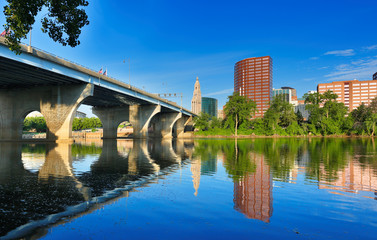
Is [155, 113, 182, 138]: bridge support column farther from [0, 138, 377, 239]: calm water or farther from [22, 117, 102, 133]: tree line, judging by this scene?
[0, 138, 377, 239]: calm water

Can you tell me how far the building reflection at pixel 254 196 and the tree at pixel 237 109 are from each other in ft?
302

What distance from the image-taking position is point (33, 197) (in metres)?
8.20

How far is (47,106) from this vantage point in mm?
45781

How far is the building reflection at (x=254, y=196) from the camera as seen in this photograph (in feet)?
23.1

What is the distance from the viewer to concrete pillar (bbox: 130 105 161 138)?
76500 millimetres

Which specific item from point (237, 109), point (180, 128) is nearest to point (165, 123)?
point (180, 128)

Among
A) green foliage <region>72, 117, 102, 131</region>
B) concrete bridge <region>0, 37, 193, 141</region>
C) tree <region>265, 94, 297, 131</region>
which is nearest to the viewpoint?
concrete bridge <region>0, 37, 193, 141</region>

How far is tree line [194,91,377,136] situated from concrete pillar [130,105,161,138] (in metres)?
38.2

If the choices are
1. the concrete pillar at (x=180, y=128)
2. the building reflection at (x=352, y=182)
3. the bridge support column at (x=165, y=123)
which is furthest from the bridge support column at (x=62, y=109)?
the concrete pillar at (x=180, y=128)

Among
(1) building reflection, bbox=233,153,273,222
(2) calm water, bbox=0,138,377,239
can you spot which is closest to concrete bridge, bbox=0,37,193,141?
(2) calm water, bbox=0,138,377,239

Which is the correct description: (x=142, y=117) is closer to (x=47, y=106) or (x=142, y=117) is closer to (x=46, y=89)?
(x=46, y=89)

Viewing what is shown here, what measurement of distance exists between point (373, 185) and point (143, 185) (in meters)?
10.2

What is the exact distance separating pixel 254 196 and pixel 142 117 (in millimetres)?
Answer: 71418

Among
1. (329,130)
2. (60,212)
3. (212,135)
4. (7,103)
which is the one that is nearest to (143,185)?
(60,212)
